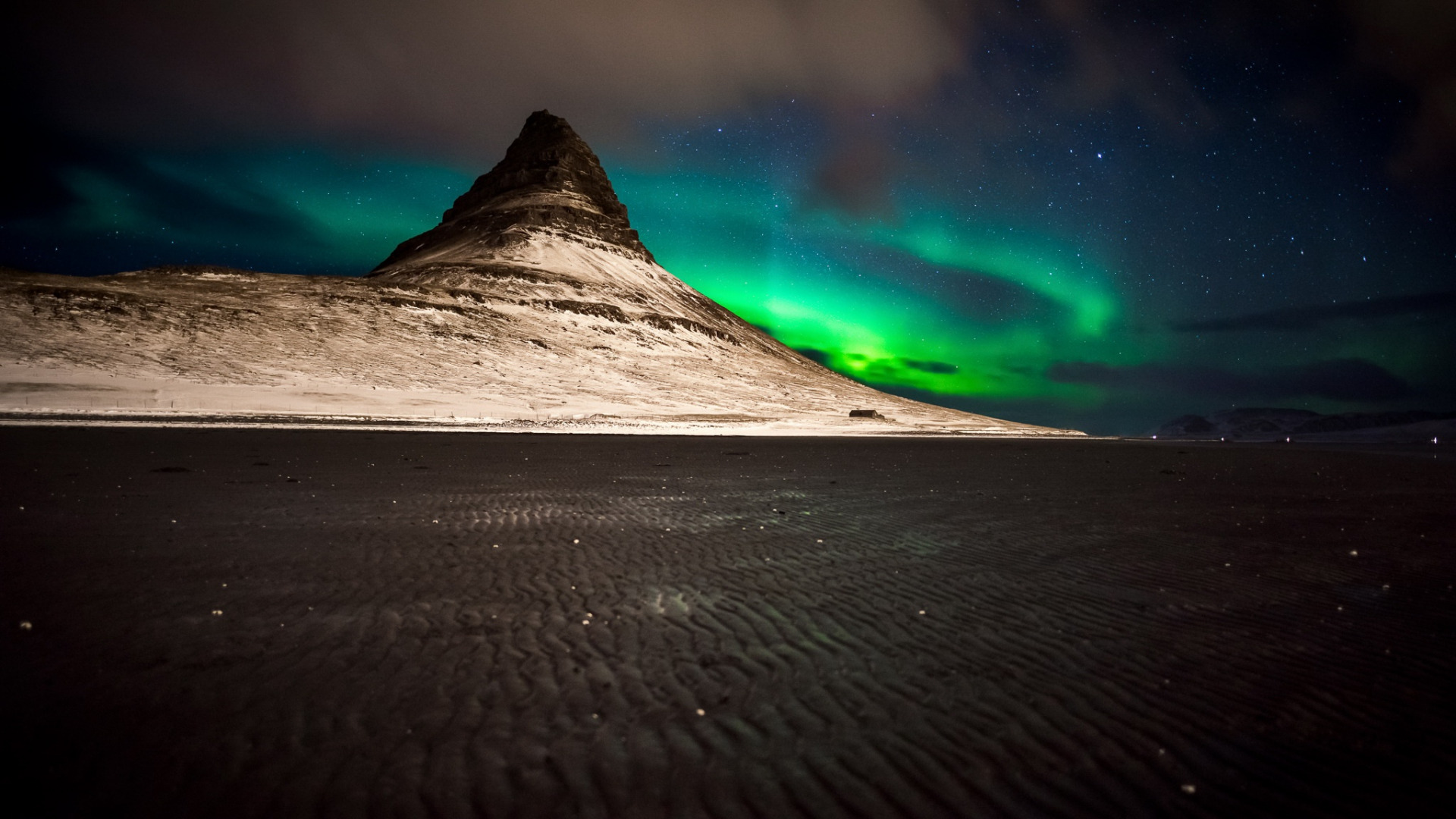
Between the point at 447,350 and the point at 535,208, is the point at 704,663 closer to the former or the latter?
the point at 447,350

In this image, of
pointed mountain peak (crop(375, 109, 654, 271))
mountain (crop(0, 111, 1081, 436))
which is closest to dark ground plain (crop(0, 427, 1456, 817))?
mountain (crop(0, 111, 1081, 436))

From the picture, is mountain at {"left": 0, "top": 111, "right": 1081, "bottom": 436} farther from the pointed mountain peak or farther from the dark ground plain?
the dark ground plain

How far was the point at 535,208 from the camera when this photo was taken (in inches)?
5143

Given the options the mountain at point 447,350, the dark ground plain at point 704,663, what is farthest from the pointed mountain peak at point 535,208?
the dark ground plain at point 704,663

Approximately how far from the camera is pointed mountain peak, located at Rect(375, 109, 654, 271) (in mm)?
123250

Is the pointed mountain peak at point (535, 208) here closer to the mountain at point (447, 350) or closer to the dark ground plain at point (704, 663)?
the mountain at point (447, 350)

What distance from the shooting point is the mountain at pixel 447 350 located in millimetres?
44781

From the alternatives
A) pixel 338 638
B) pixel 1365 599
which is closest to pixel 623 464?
pixel 338 638

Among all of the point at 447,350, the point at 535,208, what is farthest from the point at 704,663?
the point at 535,208

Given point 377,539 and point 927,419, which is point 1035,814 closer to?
point 377,539

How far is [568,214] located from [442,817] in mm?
137764

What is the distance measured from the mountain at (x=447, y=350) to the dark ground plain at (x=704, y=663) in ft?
121

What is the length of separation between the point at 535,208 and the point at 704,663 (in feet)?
453

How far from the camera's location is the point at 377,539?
30.3 feet
